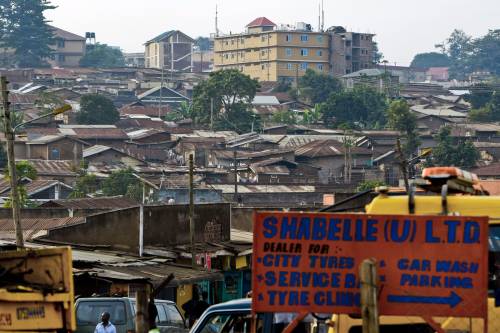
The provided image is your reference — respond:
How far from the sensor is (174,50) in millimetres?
164000

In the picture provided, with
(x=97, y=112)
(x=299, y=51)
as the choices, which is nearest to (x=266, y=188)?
(x=97, y=112)

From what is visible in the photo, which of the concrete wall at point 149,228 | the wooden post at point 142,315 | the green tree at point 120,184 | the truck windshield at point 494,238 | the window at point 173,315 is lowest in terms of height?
the green tree at point 120,184

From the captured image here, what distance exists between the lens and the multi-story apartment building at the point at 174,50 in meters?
163

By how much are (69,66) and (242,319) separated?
477 ft

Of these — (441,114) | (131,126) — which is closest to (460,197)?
(131,126)

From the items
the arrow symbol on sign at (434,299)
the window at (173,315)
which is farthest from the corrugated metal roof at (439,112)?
the arrow symbol on sign at (434,299)

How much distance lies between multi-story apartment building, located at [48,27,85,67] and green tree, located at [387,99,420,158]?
232ft

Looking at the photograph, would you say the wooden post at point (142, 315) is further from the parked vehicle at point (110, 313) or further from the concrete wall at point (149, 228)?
the concrete wall at point (149, 228)

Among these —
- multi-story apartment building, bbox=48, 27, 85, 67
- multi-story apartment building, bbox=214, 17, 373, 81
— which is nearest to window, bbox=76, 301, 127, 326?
multi-story apartment building, bbox=214, 17, 373, 81

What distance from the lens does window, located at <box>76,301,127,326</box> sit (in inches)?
639

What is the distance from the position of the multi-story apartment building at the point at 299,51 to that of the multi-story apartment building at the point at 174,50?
60.6 ft

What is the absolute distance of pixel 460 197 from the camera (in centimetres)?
916

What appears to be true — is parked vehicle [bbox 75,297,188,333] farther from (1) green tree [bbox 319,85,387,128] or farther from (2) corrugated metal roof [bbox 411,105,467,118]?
(2) corrugated metal roof [bbox 411,105,467,118]

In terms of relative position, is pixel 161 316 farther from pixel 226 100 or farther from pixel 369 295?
pixel 226 100
